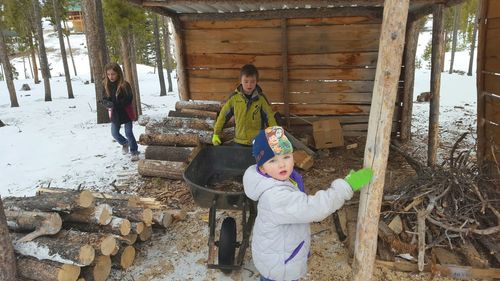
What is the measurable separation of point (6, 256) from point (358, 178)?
9.90ft

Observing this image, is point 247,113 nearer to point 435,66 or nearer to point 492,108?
point 435,66

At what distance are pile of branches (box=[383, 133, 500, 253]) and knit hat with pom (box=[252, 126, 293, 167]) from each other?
2.16 m

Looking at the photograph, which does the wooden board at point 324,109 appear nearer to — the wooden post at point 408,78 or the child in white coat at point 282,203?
the wooden post at point 408,78

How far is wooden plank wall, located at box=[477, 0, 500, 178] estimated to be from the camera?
461 cm

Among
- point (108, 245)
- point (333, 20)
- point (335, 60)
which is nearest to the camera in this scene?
point (108, 245)

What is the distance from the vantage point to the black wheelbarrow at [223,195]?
3.31 meters

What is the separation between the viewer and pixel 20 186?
594 cm

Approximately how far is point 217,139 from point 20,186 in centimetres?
373

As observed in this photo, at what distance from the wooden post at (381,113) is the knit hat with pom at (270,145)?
58 centimetres

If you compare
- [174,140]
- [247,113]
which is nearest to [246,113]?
[247,113]

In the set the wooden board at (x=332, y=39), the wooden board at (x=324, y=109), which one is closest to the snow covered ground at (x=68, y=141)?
the wooden board at (x=324, y=109)

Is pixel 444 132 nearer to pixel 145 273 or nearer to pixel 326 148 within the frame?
pixel 326 148

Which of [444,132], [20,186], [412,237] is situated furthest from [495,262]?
[20,186]

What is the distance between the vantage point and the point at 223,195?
321 cm
